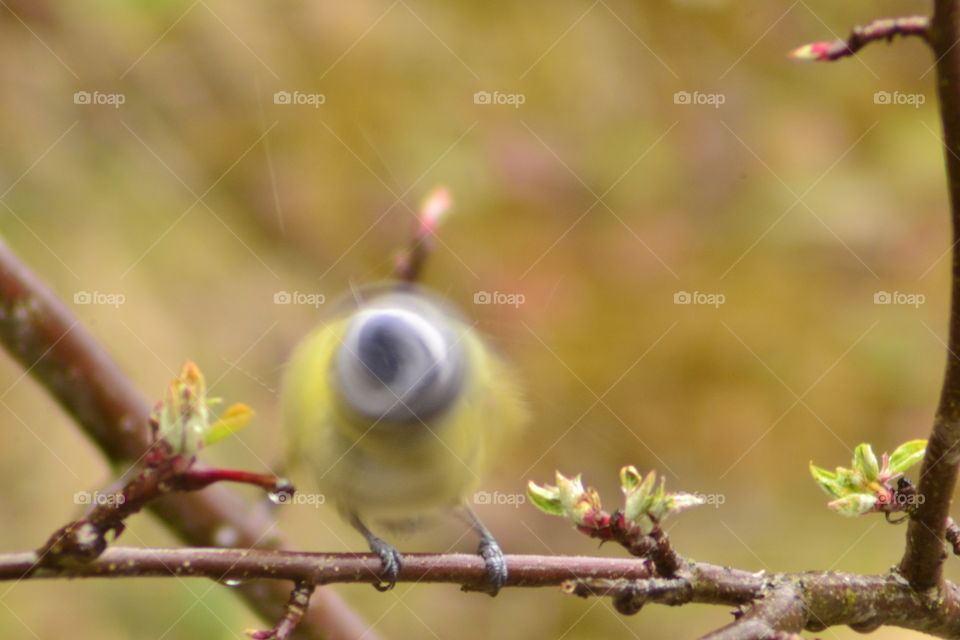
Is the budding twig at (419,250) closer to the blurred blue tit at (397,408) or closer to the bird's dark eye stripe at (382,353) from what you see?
the blurred blue tit at (397,408)

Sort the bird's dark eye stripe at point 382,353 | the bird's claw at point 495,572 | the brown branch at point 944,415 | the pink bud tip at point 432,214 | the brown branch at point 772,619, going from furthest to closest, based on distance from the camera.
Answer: the pink bud tip at point 432,214, the bird's dark eye stripe at point 382,353, the bird's claw at point 495,572, the brown branch at point 772,619, the brown branch at point 944,415

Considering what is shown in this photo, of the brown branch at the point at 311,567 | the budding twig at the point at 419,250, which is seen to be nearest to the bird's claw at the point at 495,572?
the brown branch at the point at 311,567

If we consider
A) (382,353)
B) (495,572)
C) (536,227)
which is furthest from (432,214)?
(536,227)

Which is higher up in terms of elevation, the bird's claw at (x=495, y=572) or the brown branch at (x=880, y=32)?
the brown branch at (x=880, y=32)

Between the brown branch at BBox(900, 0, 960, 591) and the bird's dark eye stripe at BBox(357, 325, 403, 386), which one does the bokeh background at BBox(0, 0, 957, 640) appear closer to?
the bird's dark eye stripe at BBox(357, 325, 403, 386)

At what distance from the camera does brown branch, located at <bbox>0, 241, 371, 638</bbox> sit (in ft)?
3.85

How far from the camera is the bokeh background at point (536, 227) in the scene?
158cm

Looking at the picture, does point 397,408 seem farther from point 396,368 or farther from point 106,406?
point 106,406

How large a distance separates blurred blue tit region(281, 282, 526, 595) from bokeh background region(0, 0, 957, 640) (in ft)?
0.75

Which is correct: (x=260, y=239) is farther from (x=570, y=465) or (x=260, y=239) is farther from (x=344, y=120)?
(x=570, y=465)

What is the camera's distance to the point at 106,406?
1.25 meters

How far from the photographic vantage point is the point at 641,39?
2.13m

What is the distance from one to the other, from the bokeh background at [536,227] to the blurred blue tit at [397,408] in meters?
0.23

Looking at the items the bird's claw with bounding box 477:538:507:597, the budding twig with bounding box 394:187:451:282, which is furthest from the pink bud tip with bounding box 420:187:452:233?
the bird's claw with bounding box 477:538:507:597
